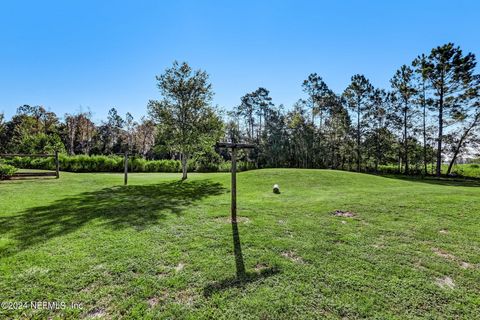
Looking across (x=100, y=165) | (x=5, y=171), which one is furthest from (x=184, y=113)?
(x=100, y=165)

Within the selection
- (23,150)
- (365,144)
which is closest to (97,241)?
(23,150)

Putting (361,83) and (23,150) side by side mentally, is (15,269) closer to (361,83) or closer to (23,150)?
(23,150)

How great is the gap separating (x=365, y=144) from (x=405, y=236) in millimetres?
29897

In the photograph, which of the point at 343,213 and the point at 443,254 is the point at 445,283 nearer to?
the point at 443,254

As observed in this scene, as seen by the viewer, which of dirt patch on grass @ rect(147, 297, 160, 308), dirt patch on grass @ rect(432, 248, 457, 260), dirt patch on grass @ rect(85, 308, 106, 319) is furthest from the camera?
dirt patch on grass @ rect(432, 248, 457, 260)

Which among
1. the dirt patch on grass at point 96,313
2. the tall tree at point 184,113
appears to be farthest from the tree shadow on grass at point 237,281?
the tall tree at point 184,113

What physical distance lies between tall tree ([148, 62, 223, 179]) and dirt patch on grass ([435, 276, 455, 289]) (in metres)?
12.6

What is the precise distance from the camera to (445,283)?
121 inches

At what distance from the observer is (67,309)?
8.14 ft

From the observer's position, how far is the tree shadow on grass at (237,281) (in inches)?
112

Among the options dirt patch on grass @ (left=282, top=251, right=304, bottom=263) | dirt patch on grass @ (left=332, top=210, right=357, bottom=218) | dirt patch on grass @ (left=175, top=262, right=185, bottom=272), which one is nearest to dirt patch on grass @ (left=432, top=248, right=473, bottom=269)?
dirt patch on grass @ (left=332, top=210, right=357, bottom=218)

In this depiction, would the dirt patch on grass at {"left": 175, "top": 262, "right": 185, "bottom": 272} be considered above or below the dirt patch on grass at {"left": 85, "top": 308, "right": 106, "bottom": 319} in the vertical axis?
above

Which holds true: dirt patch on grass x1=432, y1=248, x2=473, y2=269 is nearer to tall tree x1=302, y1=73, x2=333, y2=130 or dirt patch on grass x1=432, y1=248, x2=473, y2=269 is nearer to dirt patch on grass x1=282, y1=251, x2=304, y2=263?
dirt patch on grass x1=282, y1=251, x2=304, y2=263

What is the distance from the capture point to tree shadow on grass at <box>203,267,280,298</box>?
9.34 feet
